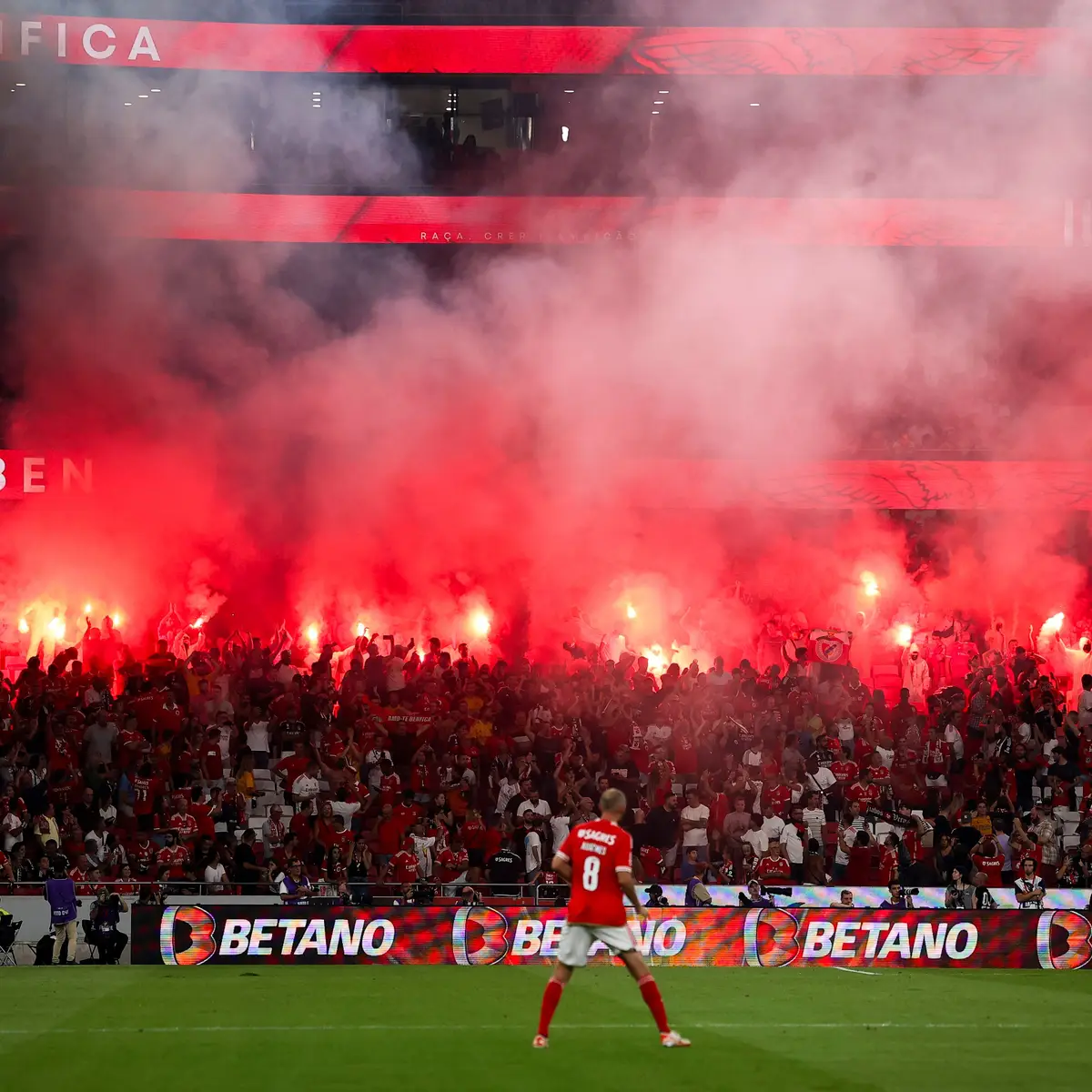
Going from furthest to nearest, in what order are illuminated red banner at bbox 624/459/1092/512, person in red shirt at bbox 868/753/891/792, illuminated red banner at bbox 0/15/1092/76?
illuminated red banner at bbox 624/459/1092/512, person in red shirt at bbox 868/753/891/792, illuminated red banner at bbox 0/15/1092/76

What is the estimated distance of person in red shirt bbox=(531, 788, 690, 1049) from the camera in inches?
296

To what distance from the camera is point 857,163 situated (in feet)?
49.5

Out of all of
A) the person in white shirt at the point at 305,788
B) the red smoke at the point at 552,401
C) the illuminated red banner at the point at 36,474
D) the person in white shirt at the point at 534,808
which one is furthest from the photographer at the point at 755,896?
the illuminated red banner at the point at 36,474

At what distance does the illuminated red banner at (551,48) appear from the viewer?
547 inches

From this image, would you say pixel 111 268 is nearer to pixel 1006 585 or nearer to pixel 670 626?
pixel 670 626

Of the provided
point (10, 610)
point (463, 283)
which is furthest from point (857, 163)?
point (10, 610)

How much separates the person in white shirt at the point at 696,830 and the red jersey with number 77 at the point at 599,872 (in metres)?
7.58

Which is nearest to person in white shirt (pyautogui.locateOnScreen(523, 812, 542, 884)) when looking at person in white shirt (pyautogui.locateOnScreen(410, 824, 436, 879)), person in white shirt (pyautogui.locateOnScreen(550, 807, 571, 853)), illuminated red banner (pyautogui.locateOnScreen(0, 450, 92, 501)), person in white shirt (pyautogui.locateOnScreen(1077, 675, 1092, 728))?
person in white shirt (pyautogui.locateOnScreen(550, 807, 571, 853))

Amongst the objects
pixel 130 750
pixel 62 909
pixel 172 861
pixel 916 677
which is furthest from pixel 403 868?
pixel 916 677

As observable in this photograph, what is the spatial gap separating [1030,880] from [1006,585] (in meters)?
9.64

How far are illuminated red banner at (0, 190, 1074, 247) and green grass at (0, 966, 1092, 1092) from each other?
659 centimetres

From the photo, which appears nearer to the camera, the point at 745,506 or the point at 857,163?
the point at 857,163

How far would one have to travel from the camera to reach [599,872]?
300 inches

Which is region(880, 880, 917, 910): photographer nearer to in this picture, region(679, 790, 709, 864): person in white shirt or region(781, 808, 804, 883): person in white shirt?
region(781, 808, 804, 883): person in white shirt
